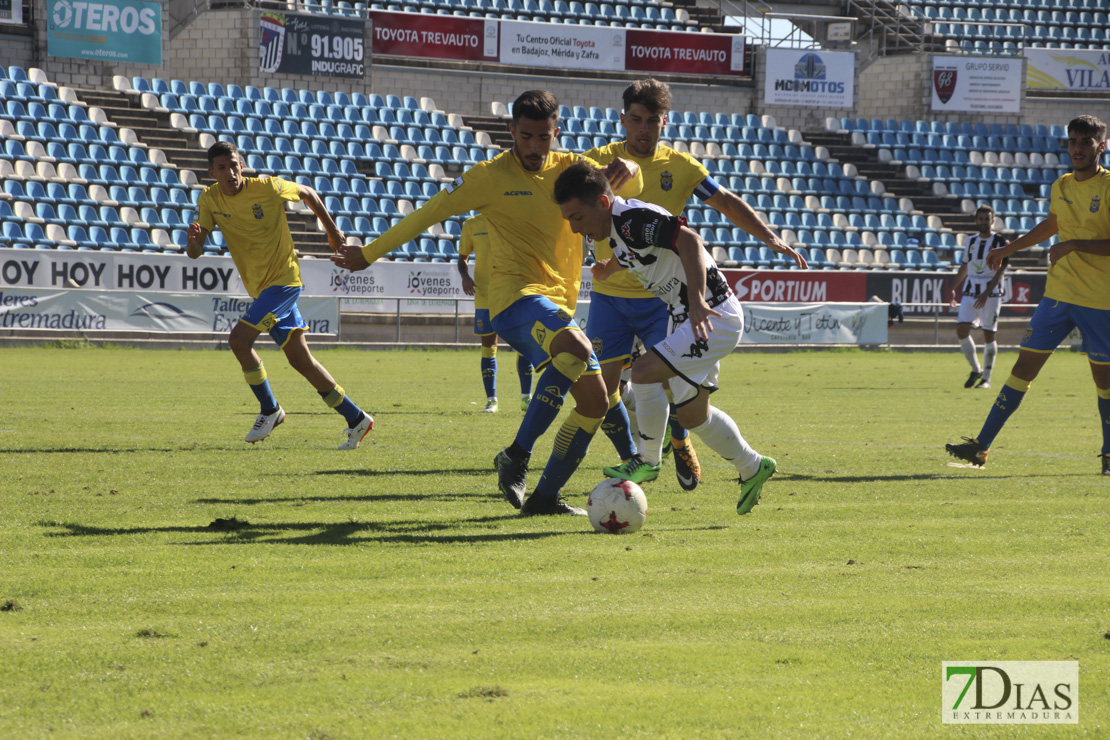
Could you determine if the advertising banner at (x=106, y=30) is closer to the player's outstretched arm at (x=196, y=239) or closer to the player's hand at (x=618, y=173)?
the player's outstretched arm at (x=196, y=239)

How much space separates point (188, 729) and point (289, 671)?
475 millimetres

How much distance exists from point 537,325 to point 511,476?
0.80 m

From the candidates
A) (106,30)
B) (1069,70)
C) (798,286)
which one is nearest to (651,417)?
(798,286)

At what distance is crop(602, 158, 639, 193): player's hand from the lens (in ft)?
20.9

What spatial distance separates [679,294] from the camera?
6.04m

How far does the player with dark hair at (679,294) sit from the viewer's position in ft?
18.6

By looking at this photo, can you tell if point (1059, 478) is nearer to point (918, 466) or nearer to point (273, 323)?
point (918, 466)

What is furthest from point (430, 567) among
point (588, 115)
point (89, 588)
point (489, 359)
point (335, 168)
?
point (588, 115)

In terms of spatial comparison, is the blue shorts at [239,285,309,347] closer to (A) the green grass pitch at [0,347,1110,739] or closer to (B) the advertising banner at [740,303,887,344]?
(A) the green grass pitch at [0,347,1110,739]

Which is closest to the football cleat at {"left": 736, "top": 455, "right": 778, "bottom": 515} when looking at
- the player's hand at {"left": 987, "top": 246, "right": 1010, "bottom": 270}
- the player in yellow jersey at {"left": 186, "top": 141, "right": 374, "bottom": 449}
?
the player's hand at {"left": 987, "top": 246, "right": 1010, "bottom": 270}

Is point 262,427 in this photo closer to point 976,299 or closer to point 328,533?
point 328,533

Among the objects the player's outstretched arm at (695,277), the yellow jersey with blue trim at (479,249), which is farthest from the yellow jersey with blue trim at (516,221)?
the yellow jersey with blue trim at (479,249)

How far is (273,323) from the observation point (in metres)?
9.48

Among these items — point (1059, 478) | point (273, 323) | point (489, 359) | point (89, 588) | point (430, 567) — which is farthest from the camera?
point (489, 359)
